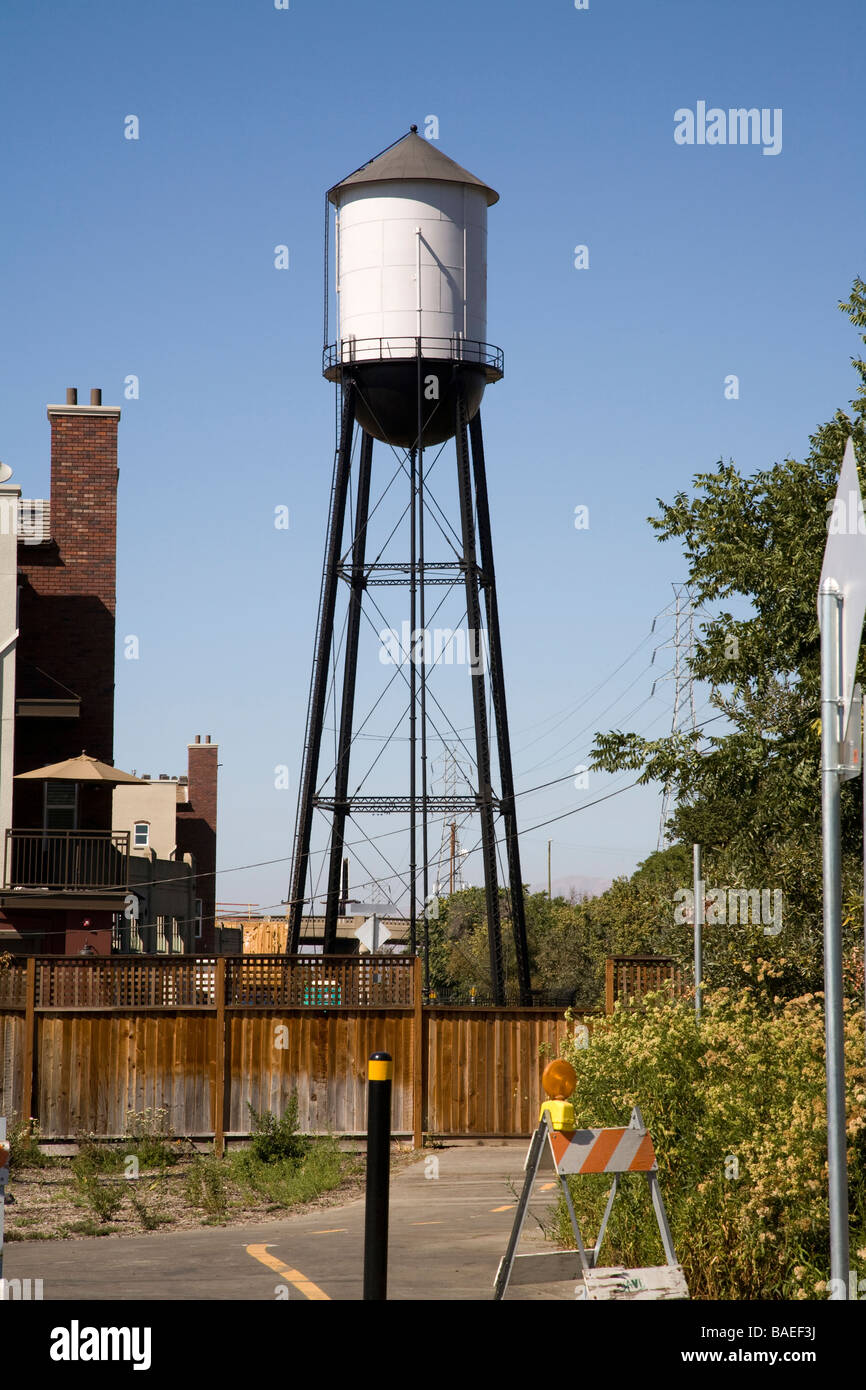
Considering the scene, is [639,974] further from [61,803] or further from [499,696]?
[61,803]

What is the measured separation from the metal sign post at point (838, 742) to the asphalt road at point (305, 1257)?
4.20m

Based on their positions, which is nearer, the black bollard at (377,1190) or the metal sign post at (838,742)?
the metal sign post at (838,742)

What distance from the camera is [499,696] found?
26938 millimetres

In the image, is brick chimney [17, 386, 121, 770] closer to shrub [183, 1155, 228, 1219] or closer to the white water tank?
the white water tank

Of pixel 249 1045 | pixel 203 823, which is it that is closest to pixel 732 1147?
pixel 249 1045

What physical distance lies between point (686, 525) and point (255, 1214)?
9077 mm

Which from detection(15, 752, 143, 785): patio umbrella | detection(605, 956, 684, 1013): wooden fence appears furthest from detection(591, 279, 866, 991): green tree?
detection(15, 752, 143, 785): patio umbrella

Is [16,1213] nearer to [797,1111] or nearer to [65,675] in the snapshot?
[797,1111]

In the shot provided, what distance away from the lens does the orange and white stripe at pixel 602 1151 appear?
906cm

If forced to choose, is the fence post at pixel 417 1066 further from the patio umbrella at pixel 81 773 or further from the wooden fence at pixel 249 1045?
the patio umbrella at pixel 81 773

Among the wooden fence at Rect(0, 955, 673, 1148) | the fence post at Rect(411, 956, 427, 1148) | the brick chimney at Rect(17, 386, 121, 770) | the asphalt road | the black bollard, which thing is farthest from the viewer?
the brick chimney at Rect(17, 386, 121, 770)

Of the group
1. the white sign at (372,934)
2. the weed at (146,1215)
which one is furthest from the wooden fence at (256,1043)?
the weed at (146,1215)

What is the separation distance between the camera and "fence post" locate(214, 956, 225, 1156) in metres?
19.5

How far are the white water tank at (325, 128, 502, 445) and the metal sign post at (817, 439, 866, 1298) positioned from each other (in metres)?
20.4
